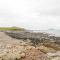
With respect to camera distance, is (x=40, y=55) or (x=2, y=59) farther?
(x=40, y=55)

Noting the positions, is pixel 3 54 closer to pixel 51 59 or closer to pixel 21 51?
pixel 21 51

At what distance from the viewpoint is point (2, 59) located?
24094 millimetres

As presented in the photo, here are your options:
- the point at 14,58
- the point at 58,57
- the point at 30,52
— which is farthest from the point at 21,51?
the point at 58,57

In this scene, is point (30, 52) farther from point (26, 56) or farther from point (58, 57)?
point (58, 57)

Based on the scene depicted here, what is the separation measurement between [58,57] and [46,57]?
1643mm

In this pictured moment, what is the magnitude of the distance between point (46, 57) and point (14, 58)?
4.47 meters

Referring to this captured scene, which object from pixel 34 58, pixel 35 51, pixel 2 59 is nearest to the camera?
pixel 2 59

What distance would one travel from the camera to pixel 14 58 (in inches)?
974

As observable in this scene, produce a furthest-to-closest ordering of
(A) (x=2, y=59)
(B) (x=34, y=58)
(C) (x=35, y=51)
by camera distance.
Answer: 1. (C) (x=35, y=51)
2. (B) (x=34, y=58)
3. (A) (x=2, y=59)

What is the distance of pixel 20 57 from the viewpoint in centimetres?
2541

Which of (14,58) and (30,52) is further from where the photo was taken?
(30,52)

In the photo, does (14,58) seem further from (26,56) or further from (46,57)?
(46,57)

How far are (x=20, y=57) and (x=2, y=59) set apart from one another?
2.46m

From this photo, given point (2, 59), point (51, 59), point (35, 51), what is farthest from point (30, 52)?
point (2, 59)
